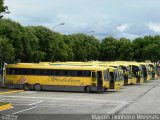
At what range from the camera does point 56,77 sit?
135 feet

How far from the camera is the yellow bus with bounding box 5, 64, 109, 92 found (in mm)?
39906

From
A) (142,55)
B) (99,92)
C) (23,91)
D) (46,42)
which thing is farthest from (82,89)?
(142,55)

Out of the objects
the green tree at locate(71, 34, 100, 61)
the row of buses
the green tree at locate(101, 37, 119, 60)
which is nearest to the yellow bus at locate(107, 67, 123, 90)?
the row of buses

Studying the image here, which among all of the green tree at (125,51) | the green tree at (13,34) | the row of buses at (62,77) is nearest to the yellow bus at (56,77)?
the row of buses at (62,77)

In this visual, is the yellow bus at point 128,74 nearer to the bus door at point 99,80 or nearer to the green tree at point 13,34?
the bus door at point 99,80

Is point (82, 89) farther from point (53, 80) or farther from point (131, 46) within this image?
point (131, 46)

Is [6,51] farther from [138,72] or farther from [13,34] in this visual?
[138,72]

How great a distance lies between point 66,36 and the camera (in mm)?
A: 80062

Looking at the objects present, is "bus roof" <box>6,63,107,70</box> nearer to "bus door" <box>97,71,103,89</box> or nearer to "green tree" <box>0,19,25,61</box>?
"bus door" <box>97,71,103,89</box>

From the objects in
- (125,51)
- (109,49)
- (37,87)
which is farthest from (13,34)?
(125,51)

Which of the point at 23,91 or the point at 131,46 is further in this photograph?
the point at 131,46

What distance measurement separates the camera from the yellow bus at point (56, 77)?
39.9 m

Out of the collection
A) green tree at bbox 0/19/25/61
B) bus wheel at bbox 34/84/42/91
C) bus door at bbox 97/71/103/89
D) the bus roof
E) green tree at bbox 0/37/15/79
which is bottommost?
bus wheel at bbox 34/84/42/91

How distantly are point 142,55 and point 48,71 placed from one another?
223ft
